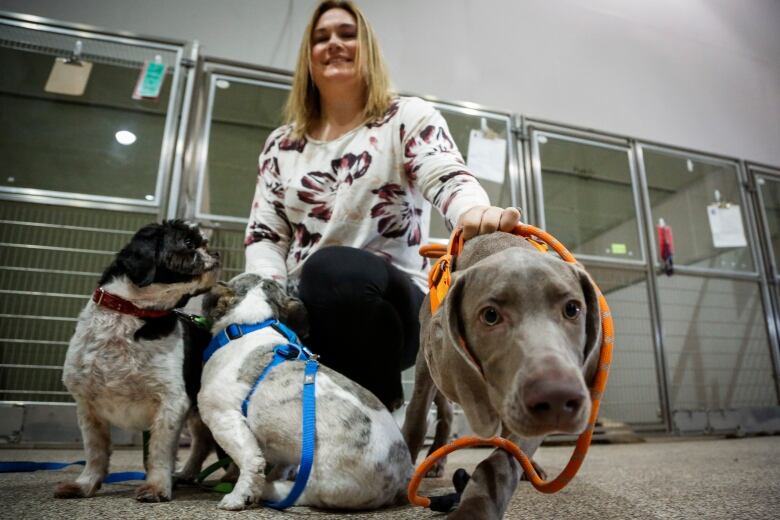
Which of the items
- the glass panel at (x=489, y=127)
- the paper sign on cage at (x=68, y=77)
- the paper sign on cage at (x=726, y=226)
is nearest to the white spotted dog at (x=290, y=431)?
the paper sign on cage at (x=68, y=77)

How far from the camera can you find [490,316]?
764mm

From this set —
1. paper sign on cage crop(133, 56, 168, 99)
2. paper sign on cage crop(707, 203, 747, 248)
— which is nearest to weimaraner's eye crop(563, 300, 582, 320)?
paper sign on cage crop(133, 56, 168, 99)

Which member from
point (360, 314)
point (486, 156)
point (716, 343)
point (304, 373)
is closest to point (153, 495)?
point (304, 373)

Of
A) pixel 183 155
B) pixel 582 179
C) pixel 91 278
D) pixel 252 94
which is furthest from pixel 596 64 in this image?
pixel 91 278

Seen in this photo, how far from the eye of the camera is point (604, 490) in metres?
1.25

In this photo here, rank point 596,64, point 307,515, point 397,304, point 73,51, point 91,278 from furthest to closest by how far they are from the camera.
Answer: point 596,64 < point 73,51 < point 91,278 < point 397,304 < point 307,515

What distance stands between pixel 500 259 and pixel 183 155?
7.36ft

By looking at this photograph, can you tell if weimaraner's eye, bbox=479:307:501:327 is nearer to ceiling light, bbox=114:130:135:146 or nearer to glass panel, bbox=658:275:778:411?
ceiling light, bbox=114:130:135:146

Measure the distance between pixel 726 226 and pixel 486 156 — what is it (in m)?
2.19

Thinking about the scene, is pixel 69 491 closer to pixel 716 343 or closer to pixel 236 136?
pixel 236 136

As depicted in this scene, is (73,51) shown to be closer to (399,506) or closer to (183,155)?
(183,155)

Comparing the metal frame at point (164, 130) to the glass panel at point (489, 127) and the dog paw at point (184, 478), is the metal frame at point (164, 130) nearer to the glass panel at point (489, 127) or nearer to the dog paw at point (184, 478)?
the dog paw at point (184, 478)

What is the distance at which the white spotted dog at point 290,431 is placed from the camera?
96 cm

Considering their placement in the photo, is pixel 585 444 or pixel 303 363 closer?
pixel 585 444
